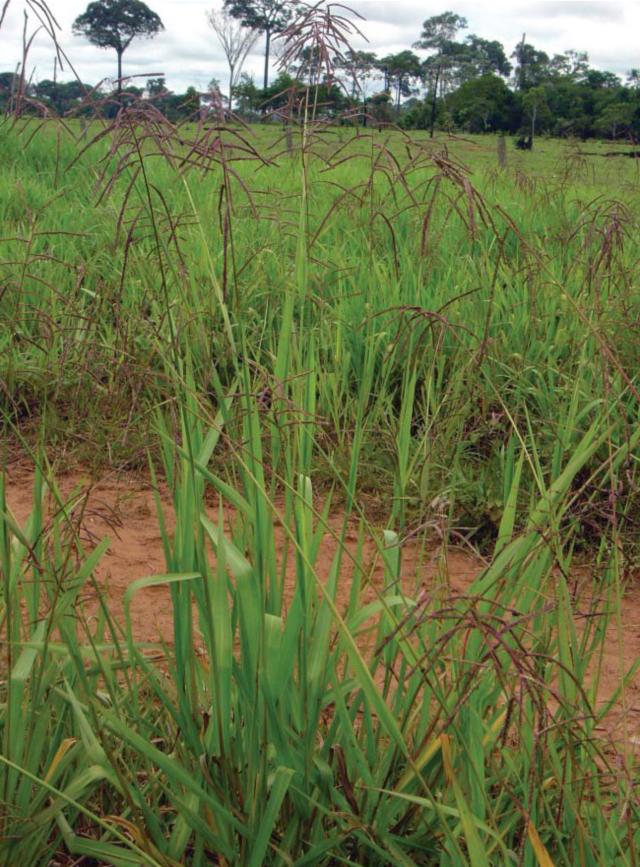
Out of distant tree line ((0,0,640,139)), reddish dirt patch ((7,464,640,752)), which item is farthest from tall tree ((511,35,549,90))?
reddish dirt patch ((7,464,640,752))

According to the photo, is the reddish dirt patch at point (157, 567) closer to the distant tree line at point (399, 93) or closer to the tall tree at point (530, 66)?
the distant tree line at point (399, 93)

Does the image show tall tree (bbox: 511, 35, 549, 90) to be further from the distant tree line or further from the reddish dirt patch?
the reddish dirt patch

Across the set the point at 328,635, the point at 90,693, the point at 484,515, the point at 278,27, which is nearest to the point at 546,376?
the point at 484,515

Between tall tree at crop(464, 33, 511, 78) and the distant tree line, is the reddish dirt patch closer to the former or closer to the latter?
the distant tree line

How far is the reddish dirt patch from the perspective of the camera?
1.97 meters

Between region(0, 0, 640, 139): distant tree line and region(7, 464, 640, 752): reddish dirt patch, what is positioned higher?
region(0, 0, 640, 139): distant tree line

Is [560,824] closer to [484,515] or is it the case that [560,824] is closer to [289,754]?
[289,754]

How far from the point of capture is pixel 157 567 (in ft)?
7.80

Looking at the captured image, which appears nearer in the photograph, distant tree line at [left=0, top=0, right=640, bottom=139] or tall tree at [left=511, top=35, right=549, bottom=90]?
distant tree line at [left=0, top=0, right=640, bottom=139]

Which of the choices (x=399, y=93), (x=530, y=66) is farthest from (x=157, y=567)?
(x=530, y=66)

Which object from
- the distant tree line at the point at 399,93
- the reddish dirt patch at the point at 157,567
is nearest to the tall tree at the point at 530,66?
the distant tree line at the point at 399,93

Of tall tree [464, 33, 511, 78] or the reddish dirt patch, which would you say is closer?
the reddish dirt patch

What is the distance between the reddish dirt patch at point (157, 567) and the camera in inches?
77.7

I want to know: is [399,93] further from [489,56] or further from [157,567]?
[489,56]
